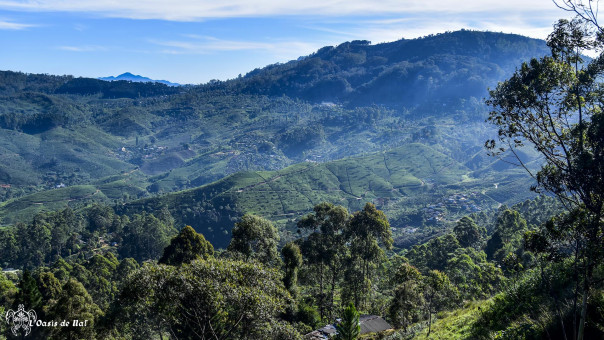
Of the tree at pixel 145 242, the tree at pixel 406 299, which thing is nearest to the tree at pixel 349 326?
the tree at pixel 406 299

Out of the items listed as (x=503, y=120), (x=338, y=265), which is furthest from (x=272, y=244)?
(x=503, y=120)

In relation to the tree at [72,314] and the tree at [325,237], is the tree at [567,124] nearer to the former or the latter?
the tree at [325,237]

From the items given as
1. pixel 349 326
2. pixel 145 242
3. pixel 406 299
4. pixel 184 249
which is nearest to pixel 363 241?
pixel 406 299

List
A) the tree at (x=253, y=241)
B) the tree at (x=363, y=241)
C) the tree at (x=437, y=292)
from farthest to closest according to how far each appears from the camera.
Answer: the tree at (x=363, y=241)
the tree at (x=253, y=241)
the tree at (x=437, y=292)

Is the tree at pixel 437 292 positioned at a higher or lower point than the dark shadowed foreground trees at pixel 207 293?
lower

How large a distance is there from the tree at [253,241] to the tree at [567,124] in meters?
20.4

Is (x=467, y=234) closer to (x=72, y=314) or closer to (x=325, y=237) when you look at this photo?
(x=325, y=237)

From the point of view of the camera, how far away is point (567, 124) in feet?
43.2

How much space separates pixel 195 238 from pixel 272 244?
8766mm

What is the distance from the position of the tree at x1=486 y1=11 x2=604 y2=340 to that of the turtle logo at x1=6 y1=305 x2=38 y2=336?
96.6 ft

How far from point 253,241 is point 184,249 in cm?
799

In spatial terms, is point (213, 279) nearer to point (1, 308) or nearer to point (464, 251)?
point (1, 308)

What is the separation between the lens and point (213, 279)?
13695 mm

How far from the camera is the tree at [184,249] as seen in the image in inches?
1367
